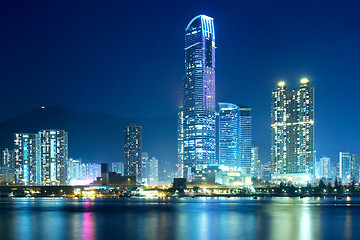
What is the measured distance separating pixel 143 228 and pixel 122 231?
4.14 meters

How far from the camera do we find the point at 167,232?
Result: 208 feet

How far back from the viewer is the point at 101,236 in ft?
194

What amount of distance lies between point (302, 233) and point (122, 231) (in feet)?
71.8

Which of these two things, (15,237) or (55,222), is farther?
(55,222)

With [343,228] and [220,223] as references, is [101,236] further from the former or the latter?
[343,228]

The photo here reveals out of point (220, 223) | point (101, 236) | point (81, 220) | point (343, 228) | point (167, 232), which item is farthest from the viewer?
point (81, 220)

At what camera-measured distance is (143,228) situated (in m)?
68.1

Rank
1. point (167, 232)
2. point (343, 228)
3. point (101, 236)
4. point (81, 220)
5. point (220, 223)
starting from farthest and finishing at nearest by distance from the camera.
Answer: point (81, 220)
point (220, 223)
point (343, 228)
point (167, 232)
point (101, 236)

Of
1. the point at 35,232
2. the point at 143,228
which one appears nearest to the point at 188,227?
the point at 143,228

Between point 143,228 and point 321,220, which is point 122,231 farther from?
point 321,220

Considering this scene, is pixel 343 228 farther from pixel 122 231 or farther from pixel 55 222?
pixel 55 222

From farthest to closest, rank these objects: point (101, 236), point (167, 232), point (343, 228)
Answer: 1. point (343, 228)
2. point (167, 232)
3. point (101, 236)

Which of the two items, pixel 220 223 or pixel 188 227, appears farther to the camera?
pixel 220 223

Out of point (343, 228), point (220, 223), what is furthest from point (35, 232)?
point (343, 228)
